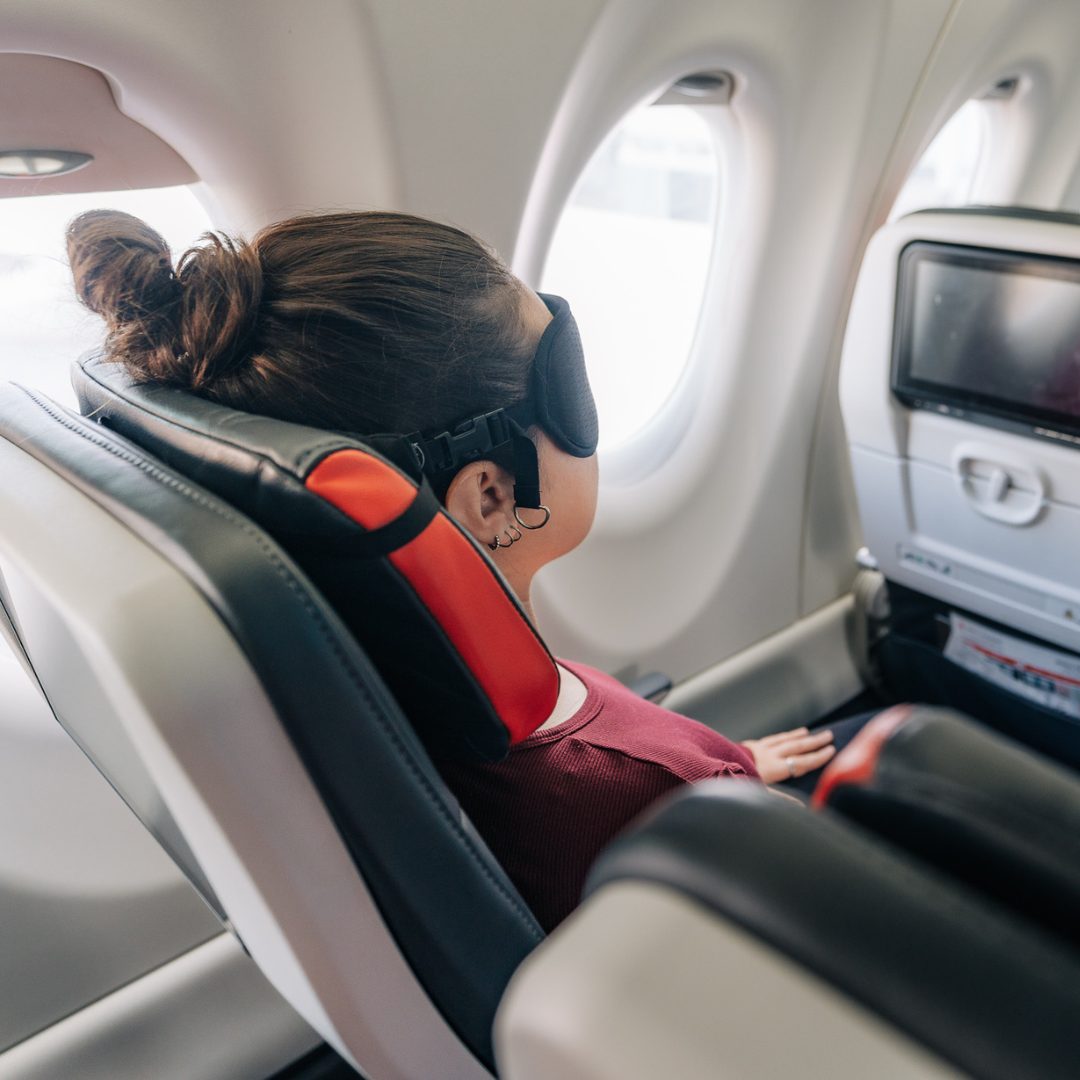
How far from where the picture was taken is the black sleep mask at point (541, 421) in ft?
3.04

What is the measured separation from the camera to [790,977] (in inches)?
12.3

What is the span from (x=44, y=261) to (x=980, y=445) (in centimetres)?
189

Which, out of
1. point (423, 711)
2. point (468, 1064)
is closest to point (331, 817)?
point (423, 711)

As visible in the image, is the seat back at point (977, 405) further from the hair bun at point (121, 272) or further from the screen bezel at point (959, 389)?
the hair bun at point (121, 272)

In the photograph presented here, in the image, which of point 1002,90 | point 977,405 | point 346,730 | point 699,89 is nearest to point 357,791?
point 346,730

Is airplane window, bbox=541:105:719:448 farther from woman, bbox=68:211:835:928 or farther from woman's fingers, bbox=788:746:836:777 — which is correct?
woman, bbox=68:211:835:928

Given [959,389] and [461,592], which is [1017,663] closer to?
[959,389]

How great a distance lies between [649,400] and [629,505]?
1.25ft

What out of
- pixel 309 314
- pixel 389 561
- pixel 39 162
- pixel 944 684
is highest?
pixel 39 162

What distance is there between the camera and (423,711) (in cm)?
74

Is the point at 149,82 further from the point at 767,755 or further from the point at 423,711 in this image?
the point at 767,755

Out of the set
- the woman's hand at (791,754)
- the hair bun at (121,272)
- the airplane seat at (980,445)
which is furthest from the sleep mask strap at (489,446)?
the airplane seat at (980,445)

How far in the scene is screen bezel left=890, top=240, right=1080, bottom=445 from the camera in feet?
5.48

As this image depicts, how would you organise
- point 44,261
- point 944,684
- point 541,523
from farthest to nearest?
1. point 944,684
2. point 44,261
3. point 541,523
